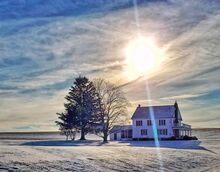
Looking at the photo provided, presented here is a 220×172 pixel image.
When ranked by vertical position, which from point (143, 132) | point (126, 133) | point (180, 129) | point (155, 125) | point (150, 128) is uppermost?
point (155, 125)

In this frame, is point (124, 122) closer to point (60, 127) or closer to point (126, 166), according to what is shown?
point (60, 127)

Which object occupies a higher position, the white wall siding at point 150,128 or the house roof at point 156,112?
the house roof at point 156,112

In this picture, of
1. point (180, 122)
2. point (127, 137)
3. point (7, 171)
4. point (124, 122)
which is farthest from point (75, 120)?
point (7, 171)

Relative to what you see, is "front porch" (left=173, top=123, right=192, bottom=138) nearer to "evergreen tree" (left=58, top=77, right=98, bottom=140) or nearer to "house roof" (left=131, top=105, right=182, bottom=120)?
"house roof" (left=131, top=105, right=182, bottom=120)

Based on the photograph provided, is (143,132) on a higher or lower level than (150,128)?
lower

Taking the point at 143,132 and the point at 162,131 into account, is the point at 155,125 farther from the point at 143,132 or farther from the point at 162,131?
the point at 143,132

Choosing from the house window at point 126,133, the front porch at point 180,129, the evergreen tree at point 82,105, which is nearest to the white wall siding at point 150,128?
the front porch at point 180,129

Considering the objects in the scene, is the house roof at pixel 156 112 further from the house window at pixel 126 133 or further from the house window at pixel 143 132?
the house window at pixel 126 133

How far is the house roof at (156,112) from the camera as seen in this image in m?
91.8

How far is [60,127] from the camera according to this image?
87.0 meters

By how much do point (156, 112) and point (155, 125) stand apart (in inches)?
136

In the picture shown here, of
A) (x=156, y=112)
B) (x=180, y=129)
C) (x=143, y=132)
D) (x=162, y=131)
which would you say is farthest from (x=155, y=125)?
(x=180, y=129)

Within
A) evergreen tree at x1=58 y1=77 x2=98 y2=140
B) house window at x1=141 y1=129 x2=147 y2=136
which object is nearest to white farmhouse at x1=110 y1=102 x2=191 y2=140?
house window at x1=141 y1=129 x2=147 y2=136

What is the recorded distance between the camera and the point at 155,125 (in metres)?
91.2
